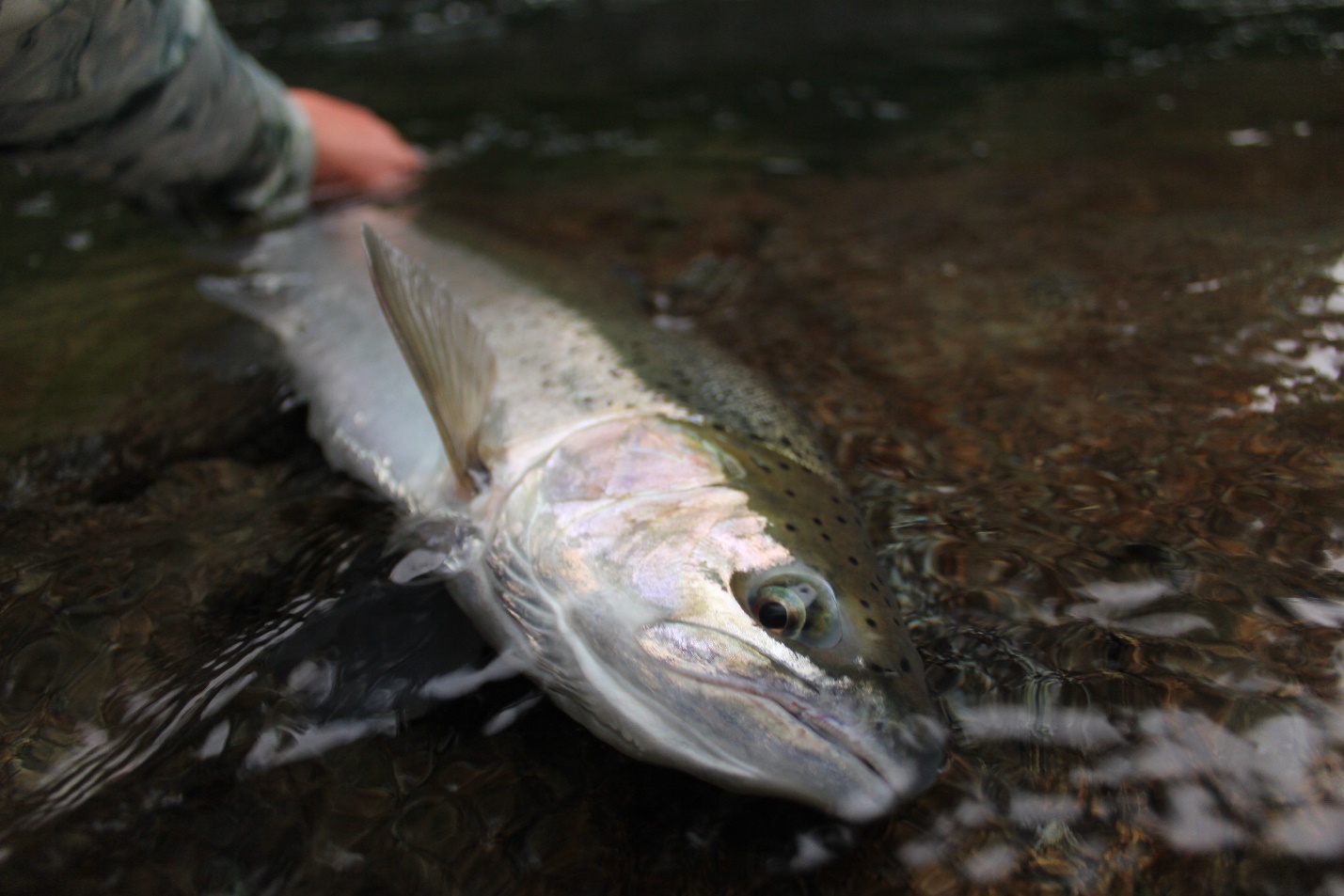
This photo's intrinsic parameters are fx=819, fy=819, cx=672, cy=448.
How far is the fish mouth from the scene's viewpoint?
1320mm

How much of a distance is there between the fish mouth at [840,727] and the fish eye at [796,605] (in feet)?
0.26

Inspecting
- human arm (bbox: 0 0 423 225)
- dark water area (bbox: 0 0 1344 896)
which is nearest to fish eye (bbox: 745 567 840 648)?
dark water area (bbox: 0 0 1344 896)

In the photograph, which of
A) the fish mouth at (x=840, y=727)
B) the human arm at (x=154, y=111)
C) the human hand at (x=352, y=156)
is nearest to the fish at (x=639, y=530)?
the fish mouth at (x=840, y=727)

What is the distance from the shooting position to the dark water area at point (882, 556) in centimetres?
132

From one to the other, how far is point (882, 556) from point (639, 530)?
547mm

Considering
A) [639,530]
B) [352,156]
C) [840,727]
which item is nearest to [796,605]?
[840,727]

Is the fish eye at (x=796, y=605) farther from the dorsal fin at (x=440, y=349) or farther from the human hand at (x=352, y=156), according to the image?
the human hand at (x=352, y=156)

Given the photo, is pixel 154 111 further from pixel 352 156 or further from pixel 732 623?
pixel 732 623

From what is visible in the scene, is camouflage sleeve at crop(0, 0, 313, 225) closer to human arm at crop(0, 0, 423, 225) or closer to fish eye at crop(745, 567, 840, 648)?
human arm at crop(0, 0, 423, 225)

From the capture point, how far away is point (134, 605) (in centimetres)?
177

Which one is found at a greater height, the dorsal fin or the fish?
the dorsal fin

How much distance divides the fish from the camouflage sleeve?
95cm

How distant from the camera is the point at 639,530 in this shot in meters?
1.71

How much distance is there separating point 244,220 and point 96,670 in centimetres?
301
